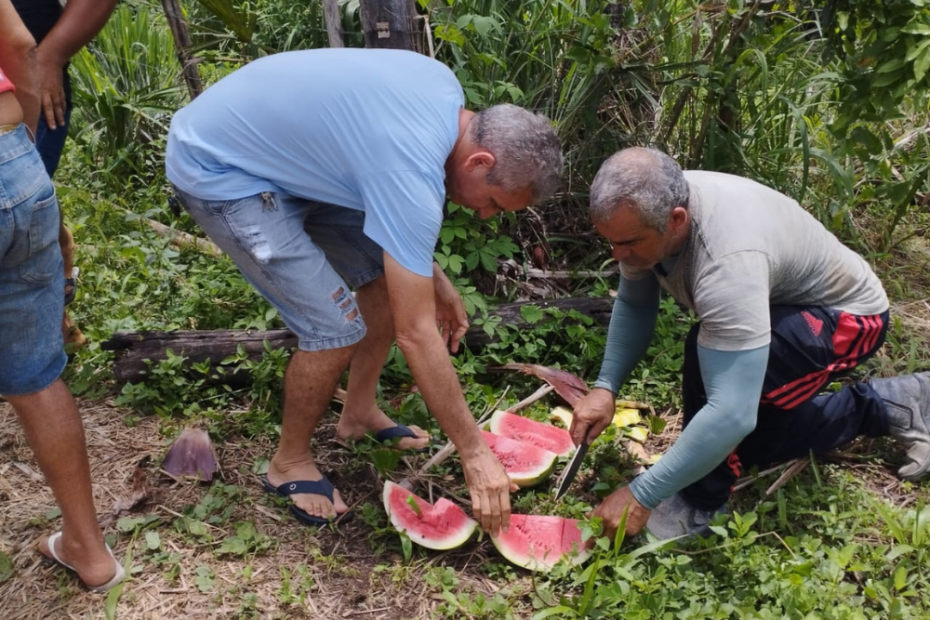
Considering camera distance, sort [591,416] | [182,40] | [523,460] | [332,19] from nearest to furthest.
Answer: [591,416] → [523,460] → [332,19] → [182,40]

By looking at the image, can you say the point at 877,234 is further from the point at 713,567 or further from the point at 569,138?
the point at 713,567

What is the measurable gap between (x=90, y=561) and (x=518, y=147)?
1.81 m

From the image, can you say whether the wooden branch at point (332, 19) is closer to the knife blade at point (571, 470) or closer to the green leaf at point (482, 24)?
the green leaf at point (482, 24)

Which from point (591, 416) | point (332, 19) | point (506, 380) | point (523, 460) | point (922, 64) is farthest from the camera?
point (332, 19)

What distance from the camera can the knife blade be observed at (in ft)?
9.45

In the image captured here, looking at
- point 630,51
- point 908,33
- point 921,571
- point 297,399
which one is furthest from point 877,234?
point 297,399

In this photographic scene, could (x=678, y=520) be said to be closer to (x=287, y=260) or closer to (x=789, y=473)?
(x=789, y=473)

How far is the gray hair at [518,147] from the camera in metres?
2.36

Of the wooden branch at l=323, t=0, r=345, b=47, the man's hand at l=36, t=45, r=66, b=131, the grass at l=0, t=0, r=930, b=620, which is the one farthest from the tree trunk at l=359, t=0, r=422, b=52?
the man's hand at l=36, t=45, r=66, b=131

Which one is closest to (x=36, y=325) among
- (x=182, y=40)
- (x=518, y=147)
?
(x=518, y=147)

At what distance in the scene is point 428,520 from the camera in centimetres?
274

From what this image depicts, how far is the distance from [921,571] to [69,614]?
2667mm

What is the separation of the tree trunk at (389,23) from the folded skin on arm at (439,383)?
4.27 feet

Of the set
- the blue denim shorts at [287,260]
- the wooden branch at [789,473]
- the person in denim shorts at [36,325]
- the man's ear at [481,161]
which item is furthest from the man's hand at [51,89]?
the wooden branch at [789,473]
